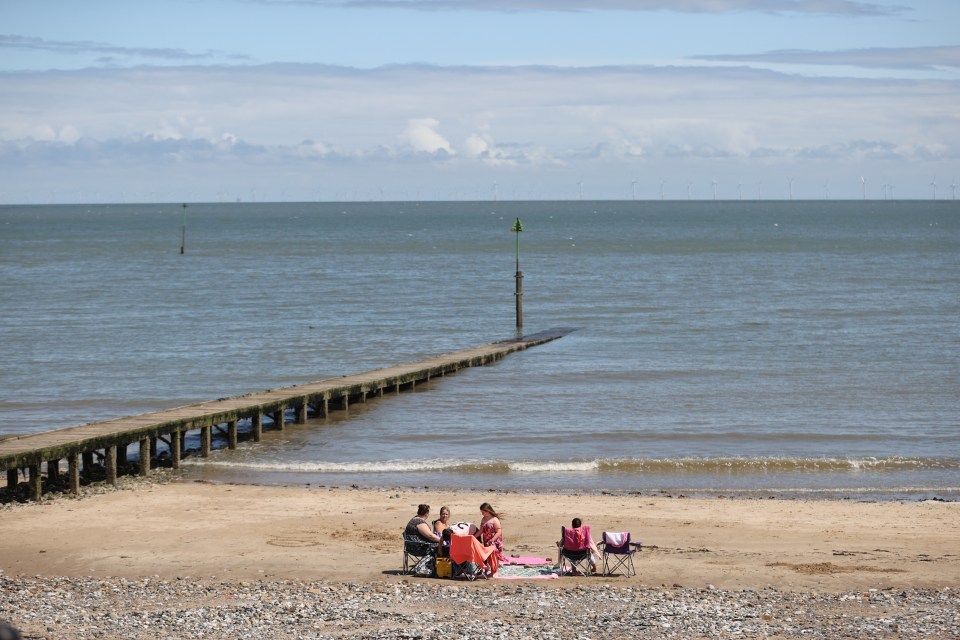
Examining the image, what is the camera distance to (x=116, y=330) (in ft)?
170

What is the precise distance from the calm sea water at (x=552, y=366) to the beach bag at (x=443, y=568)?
26.9 ft

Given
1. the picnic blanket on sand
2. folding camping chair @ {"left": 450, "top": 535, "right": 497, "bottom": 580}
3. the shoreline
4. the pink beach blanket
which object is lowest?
the shoreline

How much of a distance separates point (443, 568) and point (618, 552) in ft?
7.89

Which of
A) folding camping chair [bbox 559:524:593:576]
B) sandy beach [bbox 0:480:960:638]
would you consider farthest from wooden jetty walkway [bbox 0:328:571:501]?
folding camping chair [bbox 559:524:593:576]

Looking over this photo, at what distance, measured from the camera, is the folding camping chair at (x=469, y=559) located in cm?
1642

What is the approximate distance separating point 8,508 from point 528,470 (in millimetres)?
10473

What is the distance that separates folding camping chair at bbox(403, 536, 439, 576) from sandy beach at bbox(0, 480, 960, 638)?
13.0 inches

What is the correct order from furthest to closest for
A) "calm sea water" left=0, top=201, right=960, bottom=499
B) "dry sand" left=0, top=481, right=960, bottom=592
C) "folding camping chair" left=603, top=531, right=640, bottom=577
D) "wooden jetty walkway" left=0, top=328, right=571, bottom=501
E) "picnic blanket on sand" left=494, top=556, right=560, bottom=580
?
"calm sea water" left=0, top=201, right=960, bottom=499
"wooden jetty walkway" left=0, top=328, right=571, bottom=501
"dry sand" left=0, top=481, right=960, bottom=592
"picnic blanket on sand" left=494, top=556, right=560, bottom=580
"folding camping chair" left=603, top=531, right=640, bottom=577

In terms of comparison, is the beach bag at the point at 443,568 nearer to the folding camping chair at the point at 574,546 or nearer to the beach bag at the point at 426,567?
the beach bag at the point at 426,567

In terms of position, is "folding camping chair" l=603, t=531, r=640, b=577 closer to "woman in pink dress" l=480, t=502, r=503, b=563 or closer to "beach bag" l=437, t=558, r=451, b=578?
"woman in pink dress" l=480, t=502, r=503, b=563

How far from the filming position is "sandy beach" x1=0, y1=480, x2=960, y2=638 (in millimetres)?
14539

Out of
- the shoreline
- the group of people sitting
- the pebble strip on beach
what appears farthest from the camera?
the shoreline

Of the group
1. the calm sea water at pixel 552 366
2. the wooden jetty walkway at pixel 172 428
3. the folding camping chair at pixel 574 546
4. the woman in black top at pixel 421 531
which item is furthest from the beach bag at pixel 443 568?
the wooden jetty walkway at pixel 172 428

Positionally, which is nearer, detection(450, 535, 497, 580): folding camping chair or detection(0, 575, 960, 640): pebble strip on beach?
detection(0, 575, 960, 640): pebble strip on beach
